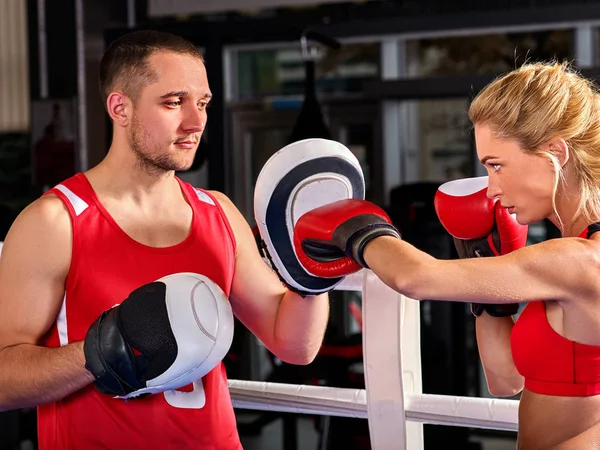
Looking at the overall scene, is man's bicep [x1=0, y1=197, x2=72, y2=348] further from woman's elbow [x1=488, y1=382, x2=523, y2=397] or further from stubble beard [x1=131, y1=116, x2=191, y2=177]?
woman's elbow [x1=488, y1=382, x2=523, y2=397]

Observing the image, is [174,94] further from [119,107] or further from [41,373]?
[41,373]

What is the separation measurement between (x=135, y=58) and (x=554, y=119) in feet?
2.65

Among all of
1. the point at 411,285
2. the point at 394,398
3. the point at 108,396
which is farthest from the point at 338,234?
the point at 108,396

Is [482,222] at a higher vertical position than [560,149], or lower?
lower

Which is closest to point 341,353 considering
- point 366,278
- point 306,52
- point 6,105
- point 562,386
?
point 306,52

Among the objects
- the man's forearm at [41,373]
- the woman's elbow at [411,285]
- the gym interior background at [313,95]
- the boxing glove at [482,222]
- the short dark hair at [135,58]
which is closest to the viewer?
the woman's elbow at [411,285]

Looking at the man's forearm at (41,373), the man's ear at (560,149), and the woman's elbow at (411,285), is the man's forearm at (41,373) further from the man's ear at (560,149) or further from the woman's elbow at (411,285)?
the man's ear at (560,149)

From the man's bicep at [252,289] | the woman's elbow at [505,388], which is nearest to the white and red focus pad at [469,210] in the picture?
the woman's elbow at [505,388]

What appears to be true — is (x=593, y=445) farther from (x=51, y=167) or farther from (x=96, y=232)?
(x=51, y=167)

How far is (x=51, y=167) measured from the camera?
550cm

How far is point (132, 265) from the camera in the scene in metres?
1.56

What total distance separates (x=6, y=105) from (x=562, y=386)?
205 inches

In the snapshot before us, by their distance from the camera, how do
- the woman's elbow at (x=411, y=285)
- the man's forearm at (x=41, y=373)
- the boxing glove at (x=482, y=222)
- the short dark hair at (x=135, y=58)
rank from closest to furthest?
the woman's elbow at (x=411, y=285) < the man's forearm at (x=41, y=373) < the boxing glove at (x=482, y=222) < the short dark hair at (x=135, y=58)

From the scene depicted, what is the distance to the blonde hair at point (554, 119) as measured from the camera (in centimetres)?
133
